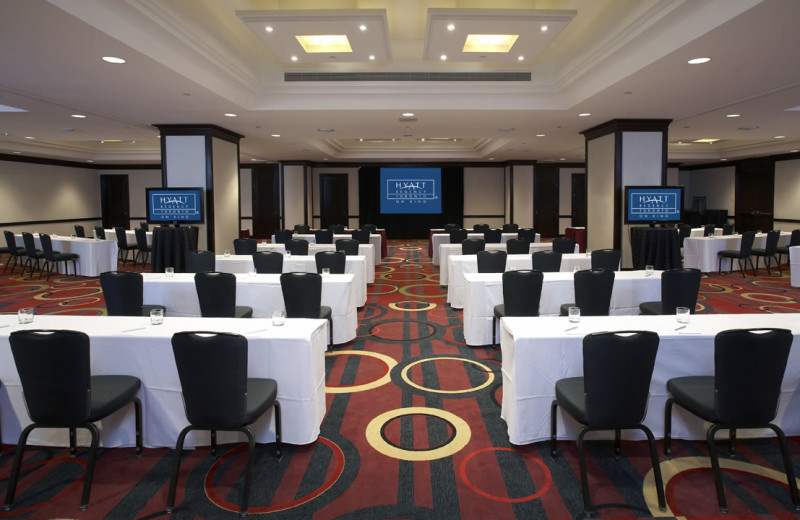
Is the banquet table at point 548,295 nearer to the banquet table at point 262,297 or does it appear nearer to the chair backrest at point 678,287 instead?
the chair backrest at point 678,287

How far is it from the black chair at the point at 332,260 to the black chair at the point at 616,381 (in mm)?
4481

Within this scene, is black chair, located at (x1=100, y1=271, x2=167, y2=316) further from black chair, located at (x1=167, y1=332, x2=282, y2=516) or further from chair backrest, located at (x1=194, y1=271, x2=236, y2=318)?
black chair, located at (x1=167, y1=332, x2=282, y2=516)

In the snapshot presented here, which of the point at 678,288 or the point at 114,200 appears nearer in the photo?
the point at 678,288

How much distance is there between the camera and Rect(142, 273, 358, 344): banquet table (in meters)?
5.67

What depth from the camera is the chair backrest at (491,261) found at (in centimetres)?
675

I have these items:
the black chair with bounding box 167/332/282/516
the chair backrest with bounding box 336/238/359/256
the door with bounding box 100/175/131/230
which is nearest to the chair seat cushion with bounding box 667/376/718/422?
the black chair with bounding box 167/332/282/516

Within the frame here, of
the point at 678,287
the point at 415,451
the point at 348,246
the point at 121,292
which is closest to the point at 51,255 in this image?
the point at 348,246

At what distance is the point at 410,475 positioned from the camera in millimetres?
3061

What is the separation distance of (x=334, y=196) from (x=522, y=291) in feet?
54.6

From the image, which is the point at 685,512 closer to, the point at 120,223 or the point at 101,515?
the point at 101,515

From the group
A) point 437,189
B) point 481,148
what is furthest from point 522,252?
point 437,189

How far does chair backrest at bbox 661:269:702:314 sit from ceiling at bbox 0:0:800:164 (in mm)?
2318

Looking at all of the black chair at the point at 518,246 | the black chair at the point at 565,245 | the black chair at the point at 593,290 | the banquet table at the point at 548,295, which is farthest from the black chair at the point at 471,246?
the black chair at the point at 593,290

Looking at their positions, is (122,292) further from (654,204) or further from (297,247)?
(654,204)
